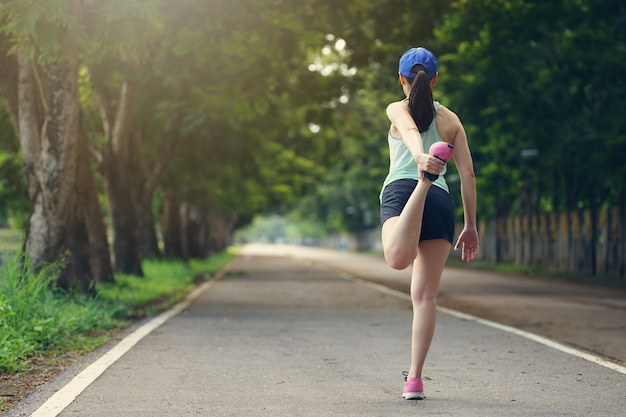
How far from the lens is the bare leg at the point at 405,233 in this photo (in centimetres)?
544

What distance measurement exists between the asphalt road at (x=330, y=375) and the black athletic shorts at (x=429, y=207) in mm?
1025

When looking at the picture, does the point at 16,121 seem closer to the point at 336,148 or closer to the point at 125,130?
the point at 125,130

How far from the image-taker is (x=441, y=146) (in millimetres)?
5086

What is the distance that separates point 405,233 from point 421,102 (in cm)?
74

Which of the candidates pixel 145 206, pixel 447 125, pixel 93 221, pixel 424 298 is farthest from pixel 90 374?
pixel 145 206

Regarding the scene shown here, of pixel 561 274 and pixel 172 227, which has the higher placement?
pixel 172 227

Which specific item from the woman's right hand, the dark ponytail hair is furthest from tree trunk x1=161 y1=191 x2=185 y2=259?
the woman's right hand

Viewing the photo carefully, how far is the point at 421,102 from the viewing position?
5.66 m

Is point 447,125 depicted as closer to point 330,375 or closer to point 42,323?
point 330,375

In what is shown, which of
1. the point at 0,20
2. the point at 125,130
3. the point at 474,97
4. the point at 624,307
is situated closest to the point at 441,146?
the point at 0,20

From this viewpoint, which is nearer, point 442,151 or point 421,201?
point 442,151

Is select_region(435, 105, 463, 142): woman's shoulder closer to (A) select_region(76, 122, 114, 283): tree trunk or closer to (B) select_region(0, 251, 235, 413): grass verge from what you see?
(B) select_region(0, 251, 235, 413): grass verge

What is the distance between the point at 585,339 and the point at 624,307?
5784mm

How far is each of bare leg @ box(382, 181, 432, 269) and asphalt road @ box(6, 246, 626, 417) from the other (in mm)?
886
